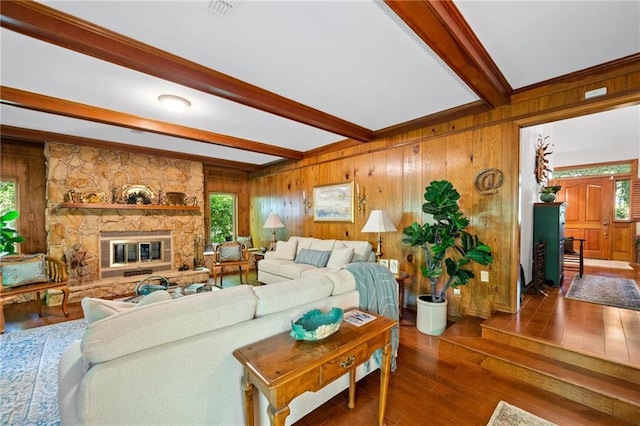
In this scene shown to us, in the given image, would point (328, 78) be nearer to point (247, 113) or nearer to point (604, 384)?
point (247, 113)

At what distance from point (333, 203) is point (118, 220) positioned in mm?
3995

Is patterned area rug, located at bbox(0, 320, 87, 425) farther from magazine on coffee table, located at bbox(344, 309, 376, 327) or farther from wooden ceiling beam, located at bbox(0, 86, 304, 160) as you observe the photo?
wooden ceiling beam, located at bbox(0, 86, 304, 160)

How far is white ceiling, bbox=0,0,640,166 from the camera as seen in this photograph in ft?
5.36

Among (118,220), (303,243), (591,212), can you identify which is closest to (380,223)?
(303,243)

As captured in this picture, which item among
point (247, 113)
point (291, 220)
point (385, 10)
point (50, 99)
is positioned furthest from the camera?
point (291, 220)

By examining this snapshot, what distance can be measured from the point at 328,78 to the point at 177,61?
1282mm

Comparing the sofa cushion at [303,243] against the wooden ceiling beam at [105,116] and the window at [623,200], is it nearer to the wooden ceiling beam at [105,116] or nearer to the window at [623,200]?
the wooden ceiling beam at [105,116]

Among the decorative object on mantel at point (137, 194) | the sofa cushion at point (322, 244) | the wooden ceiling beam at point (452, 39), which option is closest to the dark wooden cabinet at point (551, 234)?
the wooden ceiling beam at point (452, 39)

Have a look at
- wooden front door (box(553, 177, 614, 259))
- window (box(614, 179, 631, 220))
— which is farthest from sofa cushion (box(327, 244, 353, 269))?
window (box(614, 179, 631, 220))

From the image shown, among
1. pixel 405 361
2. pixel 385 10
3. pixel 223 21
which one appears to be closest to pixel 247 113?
pixel 223 21

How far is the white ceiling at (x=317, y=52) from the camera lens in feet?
5.36

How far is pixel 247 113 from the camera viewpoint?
10.8 feet

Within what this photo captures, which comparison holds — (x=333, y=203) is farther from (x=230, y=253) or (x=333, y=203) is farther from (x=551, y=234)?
(x=551, y=234)

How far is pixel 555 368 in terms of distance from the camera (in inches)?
81.4
